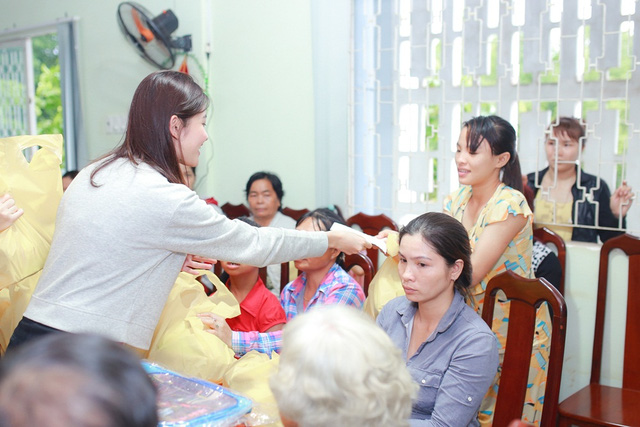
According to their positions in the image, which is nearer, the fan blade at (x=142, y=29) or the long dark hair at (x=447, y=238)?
the long dark hair at (x=447, y=238)

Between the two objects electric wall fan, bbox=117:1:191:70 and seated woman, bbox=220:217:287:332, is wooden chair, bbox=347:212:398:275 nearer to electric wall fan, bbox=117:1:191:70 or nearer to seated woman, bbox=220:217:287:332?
seated woman, bbox=220:217:287:332

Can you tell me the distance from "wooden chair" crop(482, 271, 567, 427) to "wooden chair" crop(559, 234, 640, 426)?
0.44m

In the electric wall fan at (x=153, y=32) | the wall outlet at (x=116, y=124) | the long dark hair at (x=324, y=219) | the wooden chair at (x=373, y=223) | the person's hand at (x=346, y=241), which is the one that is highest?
the electric wall fan at (x=153, y=32)

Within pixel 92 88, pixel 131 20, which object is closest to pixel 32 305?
pixel 131 20

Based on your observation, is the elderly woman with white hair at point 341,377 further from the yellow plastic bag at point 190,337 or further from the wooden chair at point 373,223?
the wooden chair at point 373,223

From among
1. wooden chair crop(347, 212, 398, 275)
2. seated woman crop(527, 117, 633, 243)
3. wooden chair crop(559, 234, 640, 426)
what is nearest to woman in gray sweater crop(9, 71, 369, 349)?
wooden chair crop(559, 234, 640, 426)

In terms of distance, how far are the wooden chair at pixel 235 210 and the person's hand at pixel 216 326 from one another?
6.25ft

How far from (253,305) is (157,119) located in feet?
2.92

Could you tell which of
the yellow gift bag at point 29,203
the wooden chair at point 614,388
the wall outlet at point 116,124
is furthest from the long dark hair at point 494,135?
the wall outlet at point 116,124

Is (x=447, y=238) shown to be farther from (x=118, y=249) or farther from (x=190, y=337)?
(x=118, y=249)

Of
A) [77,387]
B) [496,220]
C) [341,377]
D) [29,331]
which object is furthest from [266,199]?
[77,387]

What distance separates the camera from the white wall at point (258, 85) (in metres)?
3.51

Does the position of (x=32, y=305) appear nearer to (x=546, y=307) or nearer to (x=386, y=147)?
(x=546, y=307)

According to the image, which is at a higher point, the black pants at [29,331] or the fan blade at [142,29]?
the fan blade at [142,29]
